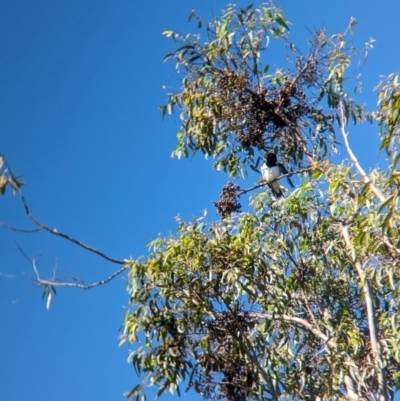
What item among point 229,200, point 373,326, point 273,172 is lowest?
point 373,326

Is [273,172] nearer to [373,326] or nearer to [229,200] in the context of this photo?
[229,200]

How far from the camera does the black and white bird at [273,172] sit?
6.04 m

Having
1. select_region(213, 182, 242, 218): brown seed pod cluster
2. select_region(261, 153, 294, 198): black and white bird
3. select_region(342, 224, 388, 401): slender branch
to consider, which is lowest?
select_region(342, 224, 388, 401): slender branch

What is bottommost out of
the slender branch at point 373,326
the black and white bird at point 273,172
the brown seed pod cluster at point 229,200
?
the slender branch at point 373,326

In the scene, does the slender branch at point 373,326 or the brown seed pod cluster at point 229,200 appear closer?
the slender branch at point 373,326

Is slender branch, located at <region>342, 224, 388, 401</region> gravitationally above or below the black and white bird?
below

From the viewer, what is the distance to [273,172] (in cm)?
616

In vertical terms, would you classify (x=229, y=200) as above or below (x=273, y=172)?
below

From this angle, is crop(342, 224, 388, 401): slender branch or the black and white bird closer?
crop(342, 224, 388, 401): slender branch

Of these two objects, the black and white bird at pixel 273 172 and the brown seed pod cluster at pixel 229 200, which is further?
the black and white bird at pixel 273 172

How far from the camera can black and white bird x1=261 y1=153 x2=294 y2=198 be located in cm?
604

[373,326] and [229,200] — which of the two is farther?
[229,200]

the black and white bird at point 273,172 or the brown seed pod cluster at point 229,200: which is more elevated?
the black and white bird at point 273,172

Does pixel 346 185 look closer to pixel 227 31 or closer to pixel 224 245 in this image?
pixel 224 245
